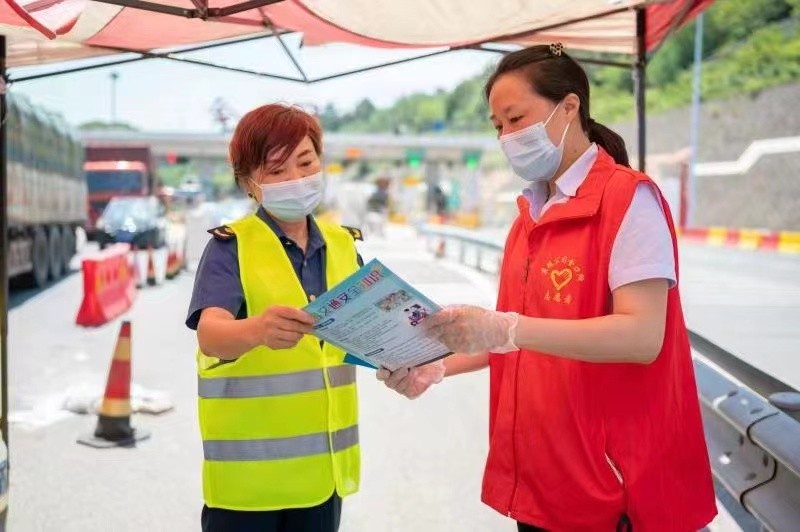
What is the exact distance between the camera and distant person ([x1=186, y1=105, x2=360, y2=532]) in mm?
2535

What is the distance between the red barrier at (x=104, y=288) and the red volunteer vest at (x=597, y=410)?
11.0 meters

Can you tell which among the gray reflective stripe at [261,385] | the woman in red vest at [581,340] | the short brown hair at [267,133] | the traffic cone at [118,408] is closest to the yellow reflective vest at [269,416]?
the gray reflective stripe at [261,385]

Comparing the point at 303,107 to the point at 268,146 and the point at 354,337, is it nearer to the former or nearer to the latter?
the point at 268,146

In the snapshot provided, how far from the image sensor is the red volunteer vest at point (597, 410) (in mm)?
2092

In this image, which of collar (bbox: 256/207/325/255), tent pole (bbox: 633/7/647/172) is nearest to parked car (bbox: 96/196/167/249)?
tent pole (bbox: 633/7/647/172)

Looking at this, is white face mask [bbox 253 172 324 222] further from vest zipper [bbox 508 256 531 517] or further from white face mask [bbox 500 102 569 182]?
vest zipper [bbox 508 256 531 517]

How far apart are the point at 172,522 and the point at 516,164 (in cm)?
346

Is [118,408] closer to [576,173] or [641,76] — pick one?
[641,76]

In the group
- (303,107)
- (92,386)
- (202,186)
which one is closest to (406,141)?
(202,186)

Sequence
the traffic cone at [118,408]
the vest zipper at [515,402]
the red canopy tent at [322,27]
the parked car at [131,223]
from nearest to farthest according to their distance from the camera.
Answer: the vest zipper at [515,402] → the red canopy tent at [322,27] → the traffic cone at [118,408] → the parked car at [131,223]

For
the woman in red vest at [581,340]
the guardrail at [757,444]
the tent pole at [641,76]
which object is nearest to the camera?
the woman in red vest at [581,340]

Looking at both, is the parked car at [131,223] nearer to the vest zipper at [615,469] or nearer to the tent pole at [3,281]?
the tent pole at [3,281]

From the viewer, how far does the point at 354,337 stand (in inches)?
88.6

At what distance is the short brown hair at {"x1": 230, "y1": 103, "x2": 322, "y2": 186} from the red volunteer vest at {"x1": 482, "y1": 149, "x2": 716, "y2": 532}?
2.75 ft
